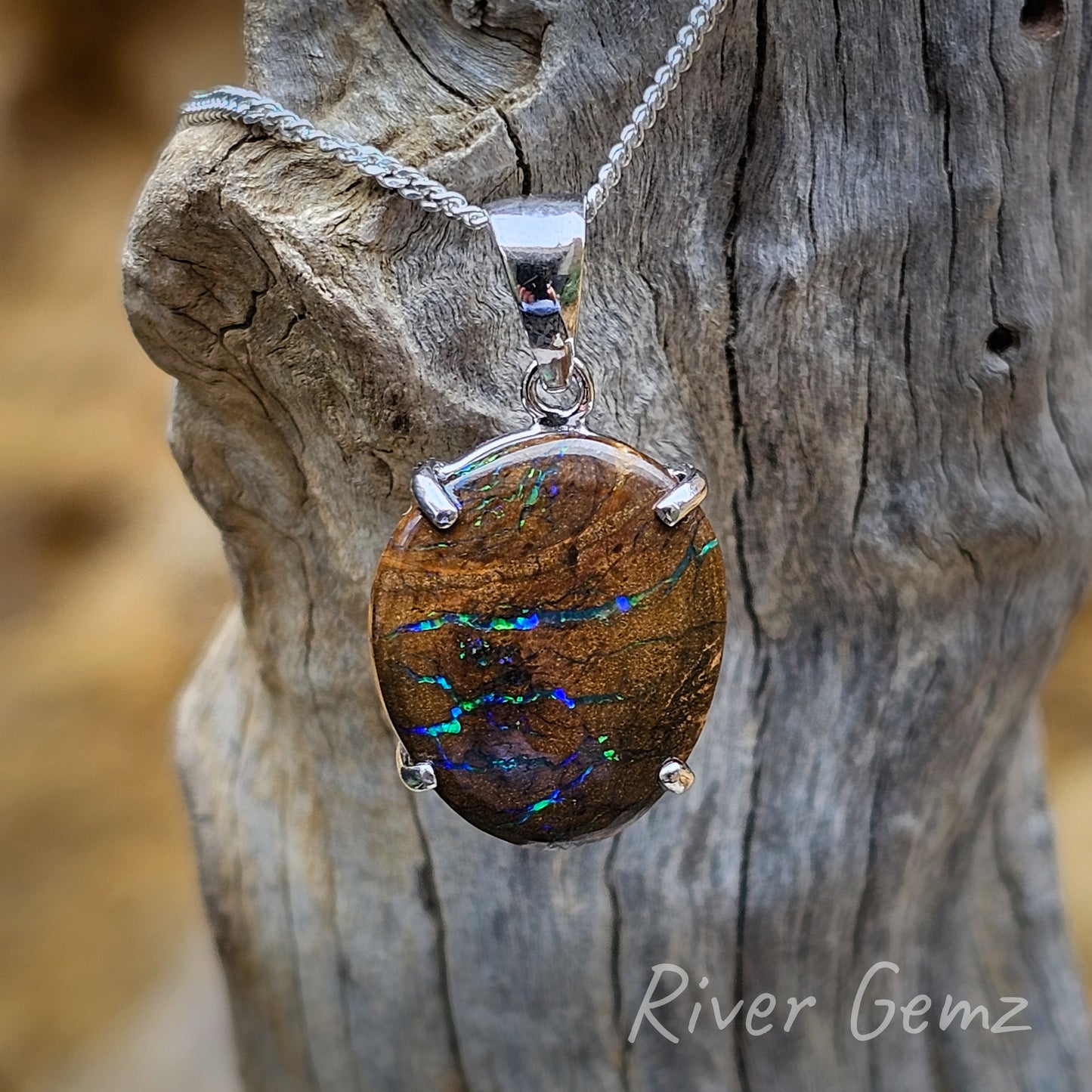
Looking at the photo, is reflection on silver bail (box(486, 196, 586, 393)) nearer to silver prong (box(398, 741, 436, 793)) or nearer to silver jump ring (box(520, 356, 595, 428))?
silver jump ring (box(520, 356, 595, 428))

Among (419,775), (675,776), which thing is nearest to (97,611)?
(419,775)

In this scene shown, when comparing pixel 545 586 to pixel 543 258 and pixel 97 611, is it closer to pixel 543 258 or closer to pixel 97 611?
pixel 543 258

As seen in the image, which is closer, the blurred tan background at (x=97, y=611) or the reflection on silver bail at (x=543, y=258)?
the reflection on silver bail at (x=543, y=258)

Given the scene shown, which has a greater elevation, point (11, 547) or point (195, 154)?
point (195, 154)

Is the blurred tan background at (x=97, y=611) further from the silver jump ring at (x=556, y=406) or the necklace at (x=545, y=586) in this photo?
the silver jump ring at (x=556, y=406)

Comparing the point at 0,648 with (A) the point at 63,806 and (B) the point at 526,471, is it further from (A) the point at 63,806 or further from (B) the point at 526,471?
(B) the point at 526,471

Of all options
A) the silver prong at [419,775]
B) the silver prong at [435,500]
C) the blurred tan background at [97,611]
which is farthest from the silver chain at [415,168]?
the blurred tan background at [97,611]

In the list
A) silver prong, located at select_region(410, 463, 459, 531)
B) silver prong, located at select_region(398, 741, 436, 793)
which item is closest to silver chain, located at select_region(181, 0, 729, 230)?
silver prong, located at select_region(410, 463, 459, 531)

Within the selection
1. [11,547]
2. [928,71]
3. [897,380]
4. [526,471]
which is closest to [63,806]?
[11,547]
